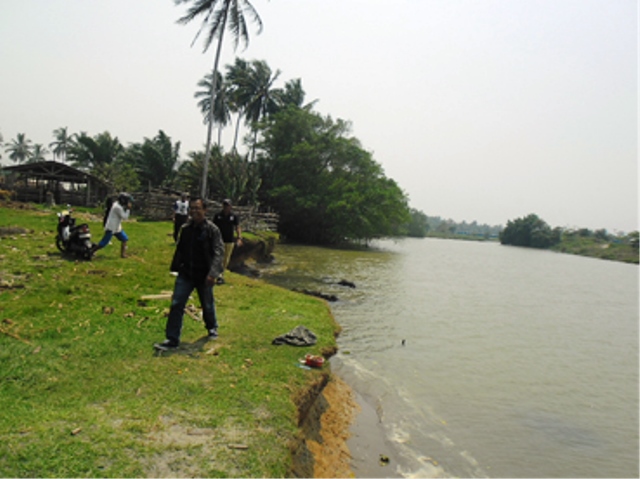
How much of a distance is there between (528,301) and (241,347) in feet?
57.8

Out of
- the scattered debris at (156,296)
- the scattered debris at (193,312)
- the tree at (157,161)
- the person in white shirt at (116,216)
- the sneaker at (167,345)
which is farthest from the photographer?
the tree at (157,161)

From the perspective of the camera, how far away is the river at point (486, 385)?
5.56 meters

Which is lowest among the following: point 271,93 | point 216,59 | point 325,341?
point 325,341

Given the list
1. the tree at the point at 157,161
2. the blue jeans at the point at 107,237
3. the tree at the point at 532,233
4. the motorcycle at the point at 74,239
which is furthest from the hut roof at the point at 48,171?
the tree at the point at 532,233

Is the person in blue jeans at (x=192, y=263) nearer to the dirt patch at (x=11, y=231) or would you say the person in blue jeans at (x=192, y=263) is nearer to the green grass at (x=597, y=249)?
the dirt patch at (x=11, y=231)

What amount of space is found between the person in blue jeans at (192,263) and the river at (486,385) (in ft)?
9.81

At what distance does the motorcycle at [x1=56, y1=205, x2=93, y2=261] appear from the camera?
9.89m

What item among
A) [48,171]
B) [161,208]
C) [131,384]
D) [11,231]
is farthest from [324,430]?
[48,171]

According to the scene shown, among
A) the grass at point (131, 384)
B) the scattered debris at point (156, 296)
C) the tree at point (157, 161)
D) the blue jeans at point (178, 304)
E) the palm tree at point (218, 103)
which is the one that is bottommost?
the grass at point (131, 384)

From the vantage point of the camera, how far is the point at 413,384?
7.65 meters

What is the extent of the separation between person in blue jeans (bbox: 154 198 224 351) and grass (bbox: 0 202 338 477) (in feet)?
1.46

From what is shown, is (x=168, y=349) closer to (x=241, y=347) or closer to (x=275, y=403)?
(x=241, y=347)

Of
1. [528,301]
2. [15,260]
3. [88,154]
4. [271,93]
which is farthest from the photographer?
[271,93]

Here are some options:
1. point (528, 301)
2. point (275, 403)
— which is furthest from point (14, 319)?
point (528, 301)
